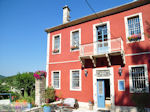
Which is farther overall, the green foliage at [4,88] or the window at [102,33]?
the green foliage at [4,88]

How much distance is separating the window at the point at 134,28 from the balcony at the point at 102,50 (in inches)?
33.6

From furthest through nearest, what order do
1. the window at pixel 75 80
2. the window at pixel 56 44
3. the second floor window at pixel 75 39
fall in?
the window at pixel 56 44
the second floor window at pixel 75 39
the window at pixel 75 80

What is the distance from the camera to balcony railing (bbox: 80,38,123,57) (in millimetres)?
8311

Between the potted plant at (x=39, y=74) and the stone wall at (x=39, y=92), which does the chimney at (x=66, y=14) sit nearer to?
the potted plant at (x=39, y=74)

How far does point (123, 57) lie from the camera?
8211mm

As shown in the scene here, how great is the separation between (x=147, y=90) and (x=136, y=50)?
251 cm

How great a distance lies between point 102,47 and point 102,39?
860mm

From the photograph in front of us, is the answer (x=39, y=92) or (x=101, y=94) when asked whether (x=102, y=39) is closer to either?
(x=101, y=94)

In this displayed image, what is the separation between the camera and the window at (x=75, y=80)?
33.3ft

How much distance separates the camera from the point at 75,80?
410 inches

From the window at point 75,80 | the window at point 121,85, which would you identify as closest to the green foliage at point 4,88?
the window at point 75,80

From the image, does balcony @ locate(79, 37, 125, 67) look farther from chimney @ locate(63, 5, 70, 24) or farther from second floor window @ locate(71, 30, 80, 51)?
chimney @ locate(63, 5, 70, 24)

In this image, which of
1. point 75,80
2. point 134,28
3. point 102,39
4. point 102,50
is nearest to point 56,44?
point 75,80

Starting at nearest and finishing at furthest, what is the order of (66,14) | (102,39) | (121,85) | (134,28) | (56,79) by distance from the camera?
(121,85), (134,28), (102,39), (56,79), (66,14)
